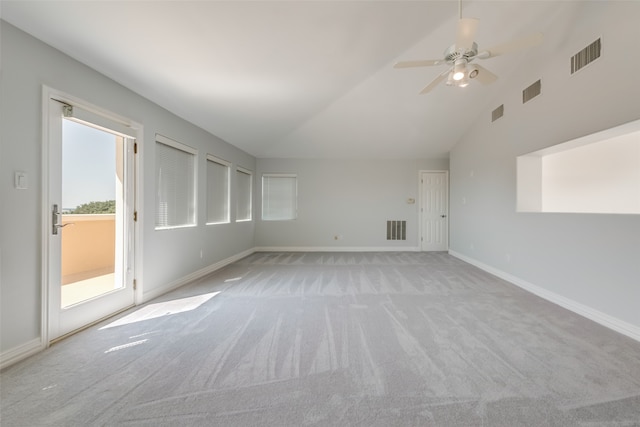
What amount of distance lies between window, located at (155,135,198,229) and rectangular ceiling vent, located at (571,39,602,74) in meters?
5.02

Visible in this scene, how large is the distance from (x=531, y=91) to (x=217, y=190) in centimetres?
524

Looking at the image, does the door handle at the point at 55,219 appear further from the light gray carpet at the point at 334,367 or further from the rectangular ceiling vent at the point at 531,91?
the rectangular ceiling vent at the point at 531,91

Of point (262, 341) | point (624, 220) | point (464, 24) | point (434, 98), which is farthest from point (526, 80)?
point (262, 341)

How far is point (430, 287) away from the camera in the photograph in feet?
12.1

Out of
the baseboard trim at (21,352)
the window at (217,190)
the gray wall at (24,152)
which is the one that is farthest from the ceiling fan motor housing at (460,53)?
the baseboard trim at (21,352)

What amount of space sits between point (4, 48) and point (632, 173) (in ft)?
21.6

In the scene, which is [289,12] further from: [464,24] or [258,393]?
[258,393]

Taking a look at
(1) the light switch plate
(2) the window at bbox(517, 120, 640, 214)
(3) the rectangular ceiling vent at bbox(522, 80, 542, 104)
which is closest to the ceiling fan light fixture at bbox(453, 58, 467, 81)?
(2) the window at bbox(517, 120, 640, 214)

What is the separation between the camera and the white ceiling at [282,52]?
6.51 ft

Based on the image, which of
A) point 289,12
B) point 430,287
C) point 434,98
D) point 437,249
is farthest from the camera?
point 437,249

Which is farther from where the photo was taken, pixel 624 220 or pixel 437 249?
pixel 437 249

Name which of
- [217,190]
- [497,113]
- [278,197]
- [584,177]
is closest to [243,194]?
[278,197]

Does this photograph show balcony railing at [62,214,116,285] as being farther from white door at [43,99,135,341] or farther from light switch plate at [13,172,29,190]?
light switch plate at [13,172,29,190]

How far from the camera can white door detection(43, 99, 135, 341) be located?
216cm
